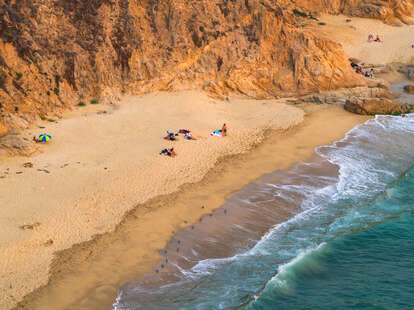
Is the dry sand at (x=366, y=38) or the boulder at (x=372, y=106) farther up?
the dry sand at (x=366, y=38)

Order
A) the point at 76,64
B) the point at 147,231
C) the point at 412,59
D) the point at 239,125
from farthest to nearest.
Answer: the point at 412,59
the point at 76,64
the point at 239,125
the point at 147,231

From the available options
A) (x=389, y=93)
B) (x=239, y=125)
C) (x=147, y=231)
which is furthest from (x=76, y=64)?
(x=389, y=93)

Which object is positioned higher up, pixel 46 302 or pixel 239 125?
pixel 239 125

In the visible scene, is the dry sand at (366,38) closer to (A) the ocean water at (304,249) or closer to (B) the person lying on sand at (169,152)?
(A) the ocean water at (304,249)

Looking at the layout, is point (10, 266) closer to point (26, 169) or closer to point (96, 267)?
point (96, 267)

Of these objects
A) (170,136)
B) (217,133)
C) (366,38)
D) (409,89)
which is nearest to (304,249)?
(170,136)

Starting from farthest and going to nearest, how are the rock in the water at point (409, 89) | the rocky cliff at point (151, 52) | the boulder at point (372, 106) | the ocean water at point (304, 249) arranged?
the rock in the water at point (409, 89) → the boulder at point (372, 106) → the rocky cliff at point (151, 52) → the ocean water at point (304, 249)

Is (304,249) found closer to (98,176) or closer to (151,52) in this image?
(98,176)

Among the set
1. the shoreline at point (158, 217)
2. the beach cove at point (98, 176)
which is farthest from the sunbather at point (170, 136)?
the shoreline at point (158, 217)
